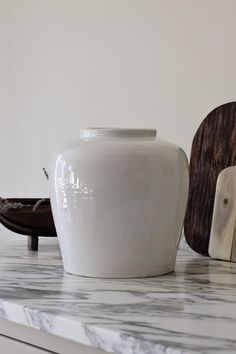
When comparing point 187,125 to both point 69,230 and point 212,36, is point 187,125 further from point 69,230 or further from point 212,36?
point 69,230

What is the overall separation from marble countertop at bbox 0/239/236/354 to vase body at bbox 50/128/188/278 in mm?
34

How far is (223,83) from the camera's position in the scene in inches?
50.1

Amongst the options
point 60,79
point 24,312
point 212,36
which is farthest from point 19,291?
point 60,79

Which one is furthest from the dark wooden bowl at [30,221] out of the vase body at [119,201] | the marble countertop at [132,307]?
the vase body at [119,201]

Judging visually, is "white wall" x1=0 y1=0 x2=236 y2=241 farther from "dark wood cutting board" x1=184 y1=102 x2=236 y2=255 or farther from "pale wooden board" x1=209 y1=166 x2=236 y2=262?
"pale wooden board" x1=209 y1=166 x2=236 y2=262

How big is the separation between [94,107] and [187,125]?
286 mm

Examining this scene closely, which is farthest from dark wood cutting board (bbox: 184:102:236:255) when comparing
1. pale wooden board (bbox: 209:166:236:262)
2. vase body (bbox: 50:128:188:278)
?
vase body (bbox: 50:128:188:278)

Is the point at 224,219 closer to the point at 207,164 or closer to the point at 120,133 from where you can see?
the point at 207,164

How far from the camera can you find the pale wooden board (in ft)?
3.89

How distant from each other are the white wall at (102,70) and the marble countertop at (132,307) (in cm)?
37

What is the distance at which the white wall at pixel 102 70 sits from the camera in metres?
1.31

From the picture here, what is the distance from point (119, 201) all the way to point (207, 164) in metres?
0.31

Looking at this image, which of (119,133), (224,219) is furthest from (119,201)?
(224,219)

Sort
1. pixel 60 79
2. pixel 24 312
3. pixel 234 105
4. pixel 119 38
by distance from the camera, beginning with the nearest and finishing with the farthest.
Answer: pixel 24 312, pixel 234 105, pixel 119 38, pixel 60 79
